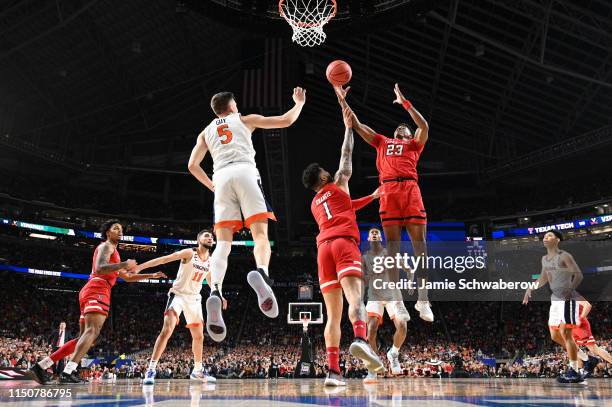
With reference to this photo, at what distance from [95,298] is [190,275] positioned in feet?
5.25

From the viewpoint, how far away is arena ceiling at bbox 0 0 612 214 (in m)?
21.8

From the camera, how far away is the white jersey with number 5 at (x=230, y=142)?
5637mm

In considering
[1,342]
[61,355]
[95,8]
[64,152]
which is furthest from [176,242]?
[61,355]

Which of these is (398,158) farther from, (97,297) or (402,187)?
(97,297)

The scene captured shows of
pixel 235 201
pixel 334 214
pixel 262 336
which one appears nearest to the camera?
pixel 235 201

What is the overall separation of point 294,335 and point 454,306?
10908 millimetres

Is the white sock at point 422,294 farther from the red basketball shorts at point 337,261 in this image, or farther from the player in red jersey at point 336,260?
the red basketball shorts at point 337,261

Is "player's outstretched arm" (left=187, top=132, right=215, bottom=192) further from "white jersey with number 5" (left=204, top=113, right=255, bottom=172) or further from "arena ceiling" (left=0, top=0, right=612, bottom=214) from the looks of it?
"arena ceiling" (left=0, top=0, right=612, bottom=214)

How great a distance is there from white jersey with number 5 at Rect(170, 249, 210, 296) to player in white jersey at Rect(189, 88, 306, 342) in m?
3.67

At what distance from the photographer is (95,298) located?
8.23 m

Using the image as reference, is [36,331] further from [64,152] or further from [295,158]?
[295,158]

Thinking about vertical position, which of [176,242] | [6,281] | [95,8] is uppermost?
[95,8]

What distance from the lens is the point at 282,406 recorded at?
403 centimetres

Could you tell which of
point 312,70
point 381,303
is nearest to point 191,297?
point 381,303
